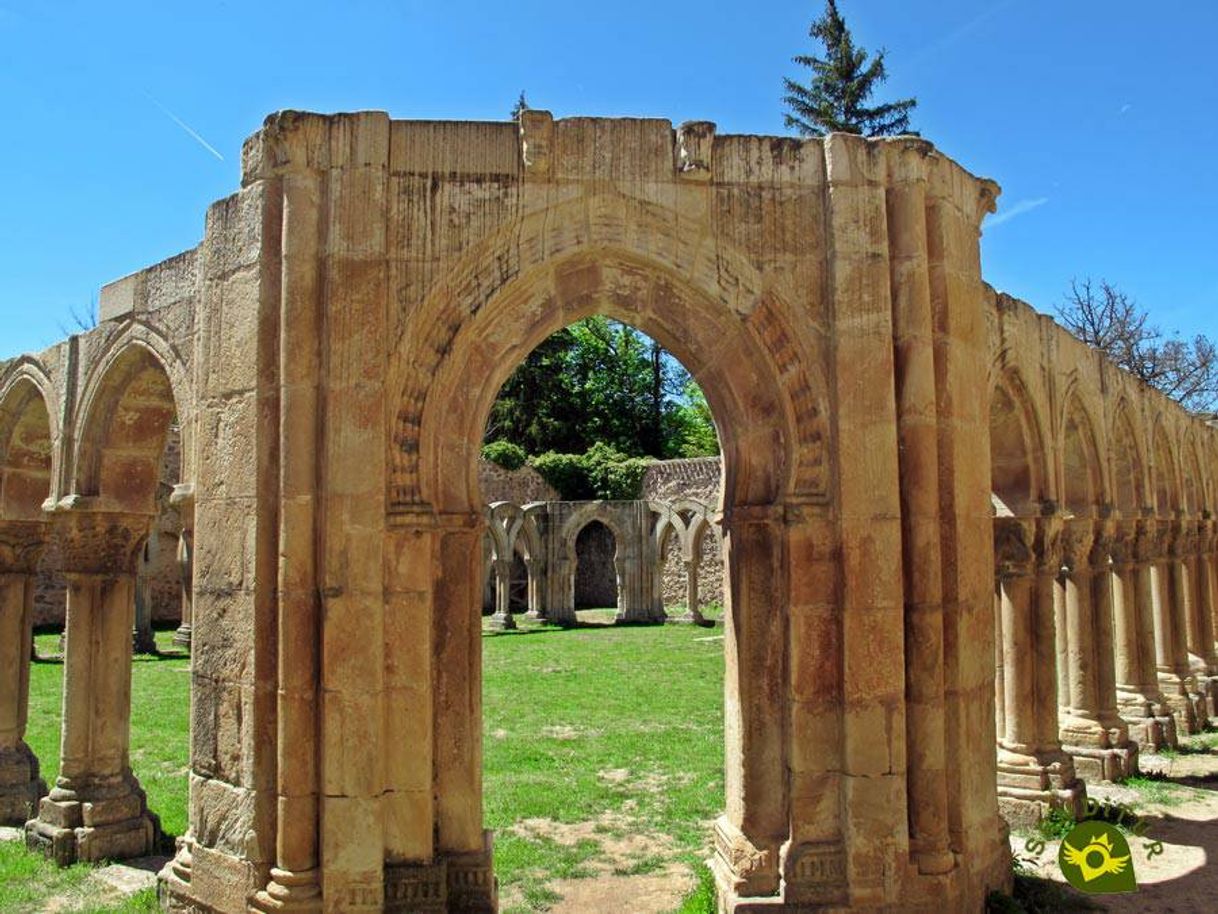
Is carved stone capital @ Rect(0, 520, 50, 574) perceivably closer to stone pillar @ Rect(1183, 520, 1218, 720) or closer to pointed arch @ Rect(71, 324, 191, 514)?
pointed arch @ Rect(71, 324, 191, 514)

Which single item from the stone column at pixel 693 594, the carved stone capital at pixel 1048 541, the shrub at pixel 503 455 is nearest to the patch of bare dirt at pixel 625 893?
the carved stone capital at pixel 1048 541

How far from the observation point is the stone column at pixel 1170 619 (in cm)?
1360

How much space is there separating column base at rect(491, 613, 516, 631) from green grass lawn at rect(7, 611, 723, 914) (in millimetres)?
6176

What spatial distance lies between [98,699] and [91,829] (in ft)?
3.23

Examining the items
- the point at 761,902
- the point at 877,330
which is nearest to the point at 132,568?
the point at 761,902

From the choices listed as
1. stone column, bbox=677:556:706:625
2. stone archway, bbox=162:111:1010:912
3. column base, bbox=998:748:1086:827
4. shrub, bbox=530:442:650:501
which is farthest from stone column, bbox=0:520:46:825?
shrub, bbox=530:442:650:501

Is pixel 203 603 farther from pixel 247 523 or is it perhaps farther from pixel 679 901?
pixel 679 901

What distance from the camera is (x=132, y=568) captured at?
8242mm

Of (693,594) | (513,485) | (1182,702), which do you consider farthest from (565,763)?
(513,485)

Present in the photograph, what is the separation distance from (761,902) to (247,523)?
355 centimetres

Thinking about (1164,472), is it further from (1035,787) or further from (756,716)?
(756,716)

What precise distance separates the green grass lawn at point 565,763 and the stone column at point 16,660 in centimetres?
86

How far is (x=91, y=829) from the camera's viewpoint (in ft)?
24.9

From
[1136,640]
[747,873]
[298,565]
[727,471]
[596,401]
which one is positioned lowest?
[747,873]
